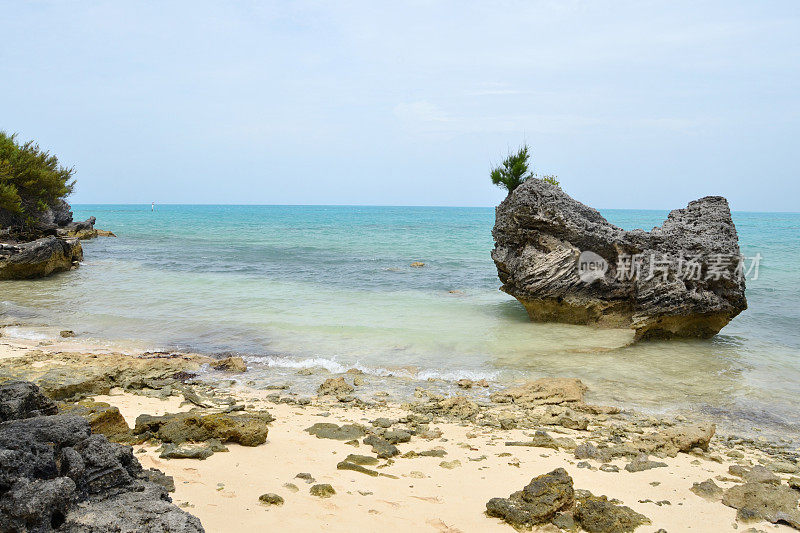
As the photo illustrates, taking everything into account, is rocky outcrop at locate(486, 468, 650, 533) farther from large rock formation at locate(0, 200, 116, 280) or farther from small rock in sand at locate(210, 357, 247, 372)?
large rock formation at locate(0, 200, 116, 280)

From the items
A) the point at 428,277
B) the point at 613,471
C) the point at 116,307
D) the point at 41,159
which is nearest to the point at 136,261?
the point at 41,159

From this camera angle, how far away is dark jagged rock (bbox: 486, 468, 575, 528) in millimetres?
4699

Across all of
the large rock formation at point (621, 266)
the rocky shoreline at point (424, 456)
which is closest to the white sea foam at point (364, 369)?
the rocky shoreline at point (424, 456)

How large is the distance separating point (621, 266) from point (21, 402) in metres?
13.3

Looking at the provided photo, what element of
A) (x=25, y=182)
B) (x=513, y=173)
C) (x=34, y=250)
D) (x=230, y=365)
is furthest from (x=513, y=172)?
(x=25, y=182)

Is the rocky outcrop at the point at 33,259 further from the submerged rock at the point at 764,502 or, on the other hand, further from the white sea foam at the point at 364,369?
the submerged rock at the point at 764,502

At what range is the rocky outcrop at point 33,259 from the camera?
19891 millimetres

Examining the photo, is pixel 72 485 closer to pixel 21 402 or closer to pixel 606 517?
pixel 21 402

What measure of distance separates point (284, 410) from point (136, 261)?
22.3 metres

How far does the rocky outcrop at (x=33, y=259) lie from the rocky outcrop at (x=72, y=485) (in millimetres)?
19405

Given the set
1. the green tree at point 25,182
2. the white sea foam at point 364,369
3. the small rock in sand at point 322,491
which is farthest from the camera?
the green tree at point 25,182

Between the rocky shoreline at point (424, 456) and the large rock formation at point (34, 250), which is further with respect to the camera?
the large rock formation at point (34, 250)

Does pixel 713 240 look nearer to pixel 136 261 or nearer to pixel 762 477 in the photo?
pixel 762 477

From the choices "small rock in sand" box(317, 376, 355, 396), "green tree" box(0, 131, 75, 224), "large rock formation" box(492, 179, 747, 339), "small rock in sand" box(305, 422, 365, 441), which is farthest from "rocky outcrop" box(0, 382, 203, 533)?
"green tree" box(0, 131, 75, 224)
